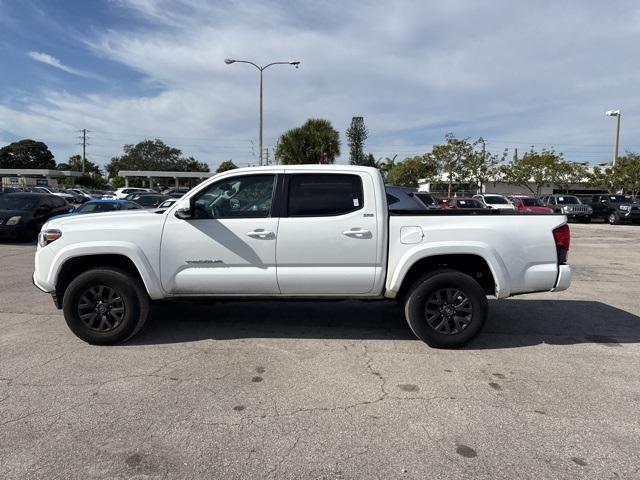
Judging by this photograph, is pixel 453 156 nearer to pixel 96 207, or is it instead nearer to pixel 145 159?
pixel 96 207

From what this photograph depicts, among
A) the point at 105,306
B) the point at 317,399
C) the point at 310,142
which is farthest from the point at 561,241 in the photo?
the point at 310,142

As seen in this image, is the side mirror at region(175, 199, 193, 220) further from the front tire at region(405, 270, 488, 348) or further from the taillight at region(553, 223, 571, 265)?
the taillight at region(553, 223, 571, 265)

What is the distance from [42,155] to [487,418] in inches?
5202

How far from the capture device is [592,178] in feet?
136

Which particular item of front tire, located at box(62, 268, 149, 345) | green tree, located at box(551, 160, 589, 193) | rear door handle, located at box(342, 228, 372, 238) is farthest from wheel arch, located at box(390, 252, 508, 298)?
green tree, located at box(551, 160, 589, 193)

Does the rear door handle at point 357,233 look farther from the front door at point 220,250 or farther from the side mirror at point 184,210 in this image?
the side mirror at point 184,210

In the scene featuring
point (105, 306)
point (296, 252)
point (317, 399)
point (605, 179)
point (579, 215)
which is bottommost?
point (317, 399)

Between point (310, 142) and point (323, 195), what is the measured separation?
108 ft

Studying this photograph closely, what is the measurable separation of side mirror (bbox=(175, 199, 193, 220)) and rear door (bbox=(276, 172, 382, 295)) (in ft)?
3.05

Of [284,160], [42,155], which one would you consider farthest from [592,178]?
[42,155]

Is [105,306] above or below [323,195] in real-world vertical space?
below

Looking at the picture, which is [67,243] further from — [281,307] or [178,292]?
[281,307]

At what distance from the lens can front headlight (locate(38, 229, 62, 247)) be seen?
5109 millimetres

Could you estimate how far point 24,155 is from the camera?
113312 millimetres
